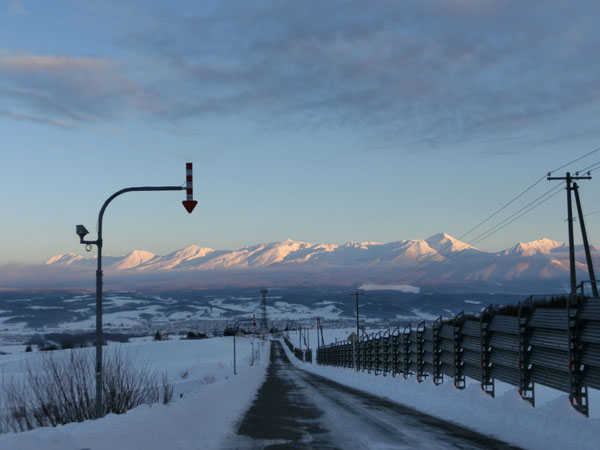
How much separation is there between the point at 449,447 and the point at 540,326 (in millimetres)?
5142

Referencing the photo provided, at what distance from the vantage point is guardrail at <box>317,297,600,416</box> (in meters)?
14.1

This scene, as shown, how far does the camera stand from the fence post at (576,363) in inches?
556

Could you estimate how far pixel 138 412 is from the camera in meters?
14.9

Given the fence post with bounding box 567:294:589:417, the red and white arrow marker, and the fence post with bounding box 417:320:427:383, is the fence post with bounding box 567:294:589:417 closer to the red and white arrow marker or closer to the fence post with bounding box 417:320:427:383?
the red and white arrow marker

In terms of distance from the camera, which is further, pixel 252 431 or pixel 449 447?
pixel 252 431

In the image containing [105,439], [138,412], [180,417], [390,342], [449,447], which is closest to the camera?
[105,439]

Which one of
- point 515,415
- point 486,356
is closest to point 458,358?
point 486,356

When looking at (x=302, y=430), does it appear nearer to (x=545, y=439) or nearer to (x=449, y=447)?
(x=449, y=447)

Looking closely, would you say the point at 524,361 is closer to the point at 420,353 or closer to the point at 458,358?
the point at 458,358

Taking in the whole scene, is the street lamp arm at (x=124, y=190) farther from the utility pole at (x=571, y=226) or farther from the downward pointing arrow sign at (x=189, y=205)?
the utility pole at (x=571, y=226)

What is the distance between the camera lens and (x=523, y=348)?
17125 mm

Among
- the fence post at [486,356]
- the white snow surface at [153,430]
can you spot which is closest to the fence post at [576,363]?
the fence post at [486,356]

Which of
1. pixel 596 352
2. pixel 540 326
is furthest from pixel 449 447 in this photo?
pixel 540 326

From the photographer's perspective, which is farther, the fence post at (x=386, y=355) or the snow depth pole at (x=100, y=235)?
the fence post at (x=386, y=355)
